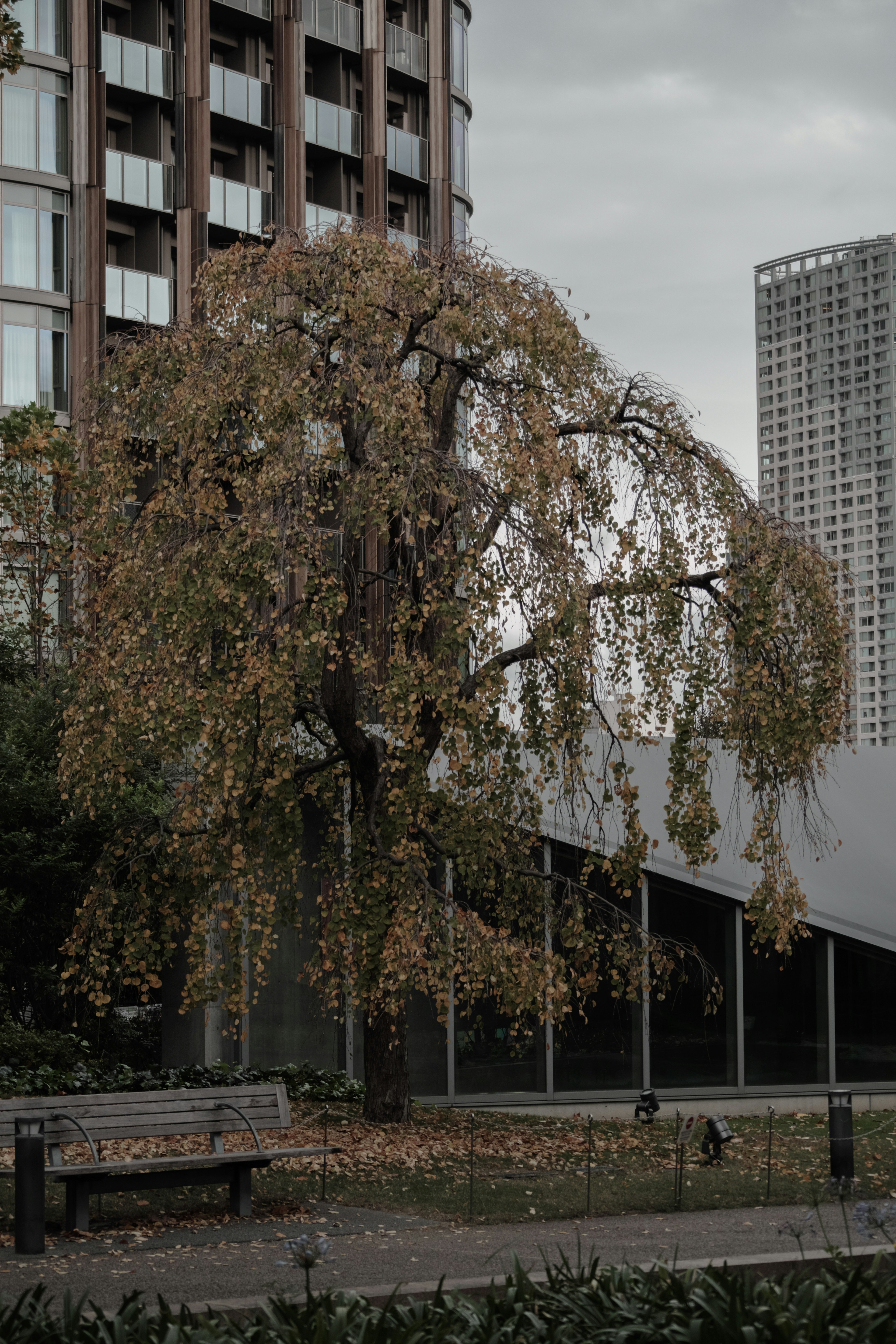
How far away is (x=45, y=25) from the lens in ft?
113

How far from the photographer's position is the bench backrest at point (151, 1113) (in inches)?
379

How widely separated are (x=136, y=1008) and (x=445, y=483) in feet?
32.4

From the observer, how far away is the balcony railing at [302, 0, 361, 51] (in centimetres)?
3934

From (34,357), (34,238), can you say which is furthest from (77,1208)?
(34,238)

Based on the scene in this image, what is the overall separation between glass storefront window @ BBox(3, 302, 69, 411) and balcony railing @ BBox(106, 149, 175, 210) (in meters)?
3.36

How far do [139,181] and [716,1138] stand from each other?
29.5 m

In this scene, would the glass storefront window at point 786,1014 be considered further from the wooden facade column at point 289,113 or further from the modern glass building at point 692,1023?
the wooden facade column at point 289,113

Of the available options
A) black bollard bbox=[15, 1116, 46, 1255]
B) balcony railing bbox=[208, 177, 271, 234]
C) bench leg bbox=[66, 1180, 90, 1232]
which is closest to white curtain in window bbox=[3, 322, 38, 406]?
balcony railing bbox=[208, 177, 271, 234]

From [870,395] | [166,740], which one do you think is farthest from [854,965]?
[870,395]

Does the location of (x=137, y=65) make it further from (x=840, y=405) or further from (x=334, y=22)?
(x=840, y=405)

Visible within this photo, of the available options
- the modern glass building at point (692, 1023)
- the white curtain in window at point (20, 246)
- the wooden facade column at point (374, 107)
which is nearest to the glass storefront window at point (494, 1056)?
the modern glass building at point (692, 1023)

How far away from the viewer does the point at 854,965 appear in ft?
64.6

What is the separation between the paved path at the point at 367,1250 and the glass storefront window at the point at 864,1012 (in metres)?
9.68

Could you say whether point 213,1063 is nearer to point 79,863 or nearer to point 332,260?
point 79,863
